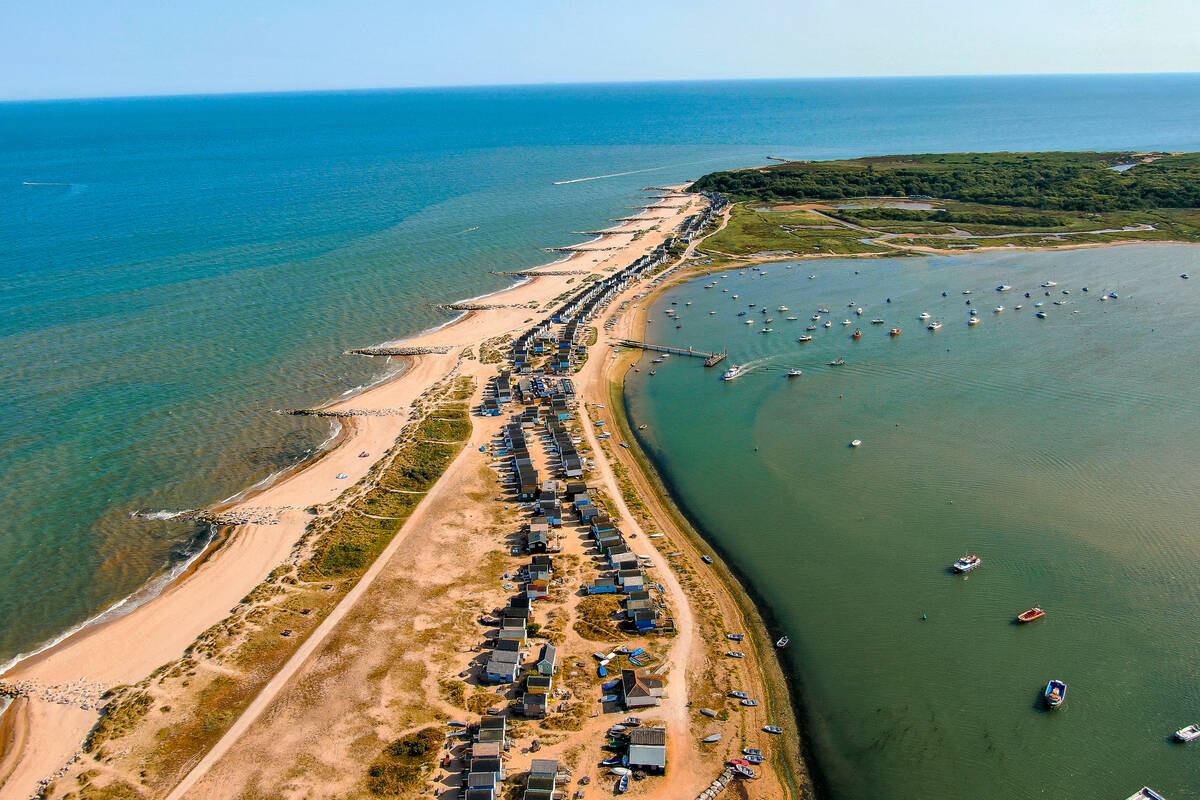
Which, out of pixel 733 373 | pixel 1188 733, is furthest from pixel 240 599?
pixel 1188 733

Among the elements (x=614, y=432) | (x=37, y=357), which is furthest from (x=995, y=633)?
(x=37, y=357)

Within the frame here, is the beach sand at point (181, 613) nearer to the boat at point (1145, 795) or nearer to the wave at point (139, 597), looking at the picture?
the wave at point (139, 597)

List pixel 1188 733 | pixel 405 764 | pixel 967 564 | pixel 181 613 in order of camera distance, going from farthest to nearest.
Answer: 1. pixel 967 564
2. pixel 181 613
3. pixel 1188 733
4. pixel 405 764

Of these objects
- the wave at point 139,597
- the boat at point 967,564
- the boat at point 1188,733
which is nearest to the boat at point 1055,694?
the boat at point 1188,733

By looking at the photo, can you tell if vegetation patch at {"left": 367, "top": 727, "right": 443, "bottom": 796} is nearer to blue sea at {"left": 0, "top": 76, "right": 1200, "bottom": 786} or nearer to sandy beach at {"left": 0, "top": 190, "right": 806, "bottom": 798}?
sandy beach at {"left": 0, "top": 190, "right": 806, "bottom": 798}

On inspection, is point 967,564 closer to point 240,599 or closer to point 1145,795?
point 1145,795

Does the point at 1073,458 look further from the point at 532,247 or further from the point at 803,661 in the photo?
the point at 532,247
